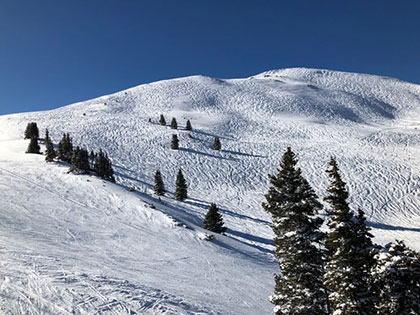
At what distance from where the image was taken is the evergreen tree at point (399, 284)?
1034 cm

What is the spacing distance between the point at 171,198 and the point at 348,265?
112ft

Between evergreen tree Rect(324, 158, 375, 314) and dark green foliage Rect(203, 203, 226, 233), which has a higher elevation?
evergreen tree Rect(324, 158, 375, 314)

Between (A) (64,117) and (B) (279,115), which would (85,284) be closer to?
(A) (64,117)

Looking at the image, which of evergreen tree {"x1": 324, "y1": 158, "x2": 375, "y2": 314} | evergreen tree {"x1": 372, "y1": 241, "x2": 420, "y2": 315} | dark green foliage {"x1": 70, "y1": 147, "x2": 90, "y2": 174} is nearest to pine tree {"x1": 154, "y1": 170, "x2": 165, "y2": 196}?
dark green foliage {"x1": 70, "y1": 147, "x2": 90, "y2": 174}

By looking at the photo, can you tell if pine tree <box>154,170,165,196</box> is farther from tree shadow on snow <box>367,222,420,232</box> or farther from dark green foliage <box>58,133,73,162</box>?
tree shadow on snow <box>367,222,420,232</box>

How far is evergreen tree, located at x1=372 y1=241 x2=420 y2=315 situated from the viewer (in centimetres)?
1034

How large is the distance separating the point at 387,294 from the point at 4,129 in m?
82.4

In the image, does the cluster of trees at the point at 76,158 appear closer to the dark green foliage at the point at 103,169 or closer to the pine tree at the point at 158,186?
the dark green foliage at the point at 103,169

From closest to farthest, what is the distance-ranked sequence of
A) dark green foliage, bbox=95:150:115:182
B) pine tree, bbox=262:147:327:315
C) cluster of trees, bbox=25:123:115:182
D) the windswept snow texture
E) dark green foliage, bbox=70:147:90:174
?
pine tree, bbox=262:147:327:315 → the windswept snow texture → dark green foliage, bbox=70:147:90:174 → cluster of trees, bbox=25:123:115:182 → dark green foliage, bbox=95:150:115:182

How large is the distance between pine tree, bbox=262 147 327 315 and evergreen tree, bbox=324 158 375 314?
3.73ft

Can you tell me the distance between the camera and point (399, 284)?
34.4 ft

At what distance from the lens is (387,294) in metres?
10.6

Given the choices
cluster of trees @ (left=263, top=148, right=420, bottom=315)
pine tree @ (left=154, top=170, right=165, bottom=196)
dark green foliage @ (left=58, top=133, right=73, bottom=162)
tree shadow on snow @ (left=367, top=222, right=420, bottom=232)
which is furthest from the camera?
pine tree @ (left=154, top=170, right=165, bottom=196)

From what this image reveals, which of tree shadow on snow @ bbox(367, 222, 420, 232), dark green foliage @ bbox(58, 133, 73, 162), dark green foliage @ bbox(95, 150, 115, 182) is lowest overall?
tree shadow on snow @ bbox(367, 222, 420, 232)
